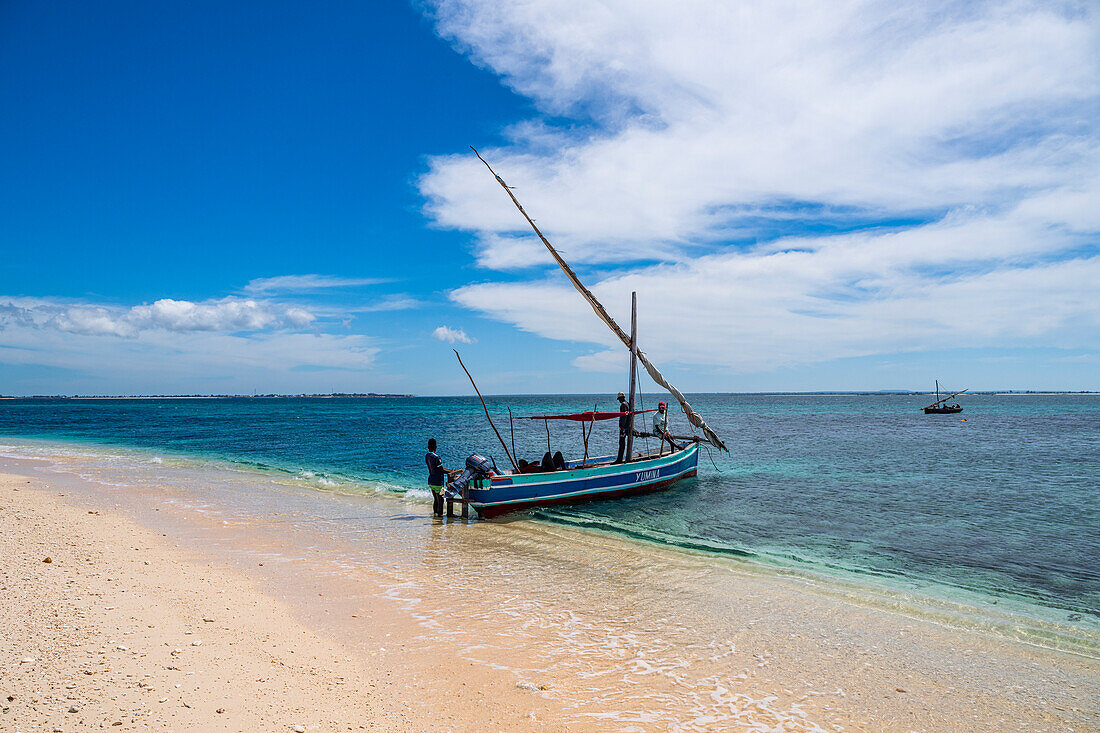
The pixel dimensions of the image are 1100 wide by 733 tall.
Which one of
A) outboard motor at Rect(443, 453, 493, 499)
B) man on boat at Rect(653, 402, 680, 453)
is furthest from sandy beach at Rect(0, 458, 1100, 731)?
man on boat at Rect(653, 402, 680, 453)

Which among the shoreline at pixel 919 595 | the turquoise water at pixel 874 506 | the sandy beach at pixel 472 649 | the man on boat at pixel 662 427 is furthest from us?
the man on boat at pixel 662 427

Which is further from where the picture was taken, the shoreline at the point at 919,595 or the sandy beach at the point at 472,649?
the shoreline at the point at 919,595

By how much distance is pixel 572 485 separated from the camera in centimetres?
1744

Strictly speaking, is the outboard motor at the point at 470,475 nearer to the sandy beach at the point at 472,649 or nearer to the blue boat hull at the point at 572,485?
the blue boat hull at the point at 572,485

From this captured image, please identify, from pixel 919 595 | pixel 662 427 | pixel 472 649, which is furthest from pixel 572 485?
pixel 472 649

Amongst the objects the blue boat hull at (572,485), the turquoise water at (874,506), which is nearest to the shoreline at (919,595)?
the turquoise water at (874,506)

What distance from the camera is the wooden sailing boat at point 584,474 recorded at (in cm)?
1570

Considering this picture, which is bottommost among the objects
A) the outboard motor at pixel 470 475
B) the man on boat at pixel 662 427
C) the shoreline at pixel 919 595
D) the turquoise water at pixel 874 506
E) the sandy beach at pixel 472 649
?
the turquoise water at pixel 874 506

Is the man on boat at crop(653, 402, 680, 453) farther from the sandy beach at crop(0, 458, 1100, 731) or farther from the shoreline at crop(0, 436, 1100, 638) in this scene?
the sandy beach at crop(0, 458, 1100, 731)

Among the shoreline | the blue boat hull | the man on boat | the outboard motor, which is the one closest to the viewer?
the shoreline

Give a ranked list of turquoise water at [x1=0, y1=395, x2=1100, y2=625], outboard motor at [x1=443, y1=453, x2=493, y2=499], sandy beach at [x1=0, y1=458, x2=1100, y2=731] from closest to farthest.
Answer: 1. sandy beach at [x1=0, y1=458, x2=1100, y2=731]
2. turquoise water at [x1=0, y1=395, x2=1100, y2=625]
3. outboard motor at [x1=443, y1=453, x2=493, y2=499]

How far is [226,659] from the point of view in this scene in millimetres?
6086

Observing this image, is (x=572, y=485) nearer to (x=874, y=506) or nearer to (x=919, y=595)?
(x=919, y=595)

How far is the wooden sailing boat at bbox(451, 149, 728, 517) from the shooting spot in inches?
618
